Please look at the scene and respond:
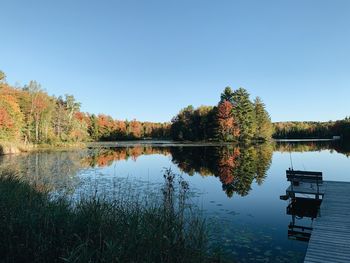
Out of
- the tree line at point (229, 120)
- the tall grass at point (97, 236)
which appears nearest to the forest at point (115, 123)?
the tree line at point (229, 120)

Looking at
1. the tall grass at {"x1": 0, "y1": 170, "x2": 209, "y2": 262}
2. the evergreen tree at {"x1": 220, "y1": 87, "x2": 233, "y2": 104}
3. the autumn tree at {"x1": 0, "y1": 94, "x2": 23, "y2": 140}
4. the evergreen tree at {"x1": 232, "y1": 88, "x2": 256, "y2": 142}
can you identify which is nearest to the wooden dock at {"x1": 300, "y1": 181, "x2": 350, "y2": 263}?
the tall grass at {"x1": 0, "y1": 170, "x2": 209, "y2": 262}

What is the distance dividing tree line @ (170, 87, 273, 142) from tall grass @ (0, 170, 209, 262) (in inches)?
2852

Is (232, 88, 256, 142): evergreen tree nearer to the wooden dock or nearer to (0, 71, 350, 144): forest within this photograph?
(0, 71, 350, 144): forest

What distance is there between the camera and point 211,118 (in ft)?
283

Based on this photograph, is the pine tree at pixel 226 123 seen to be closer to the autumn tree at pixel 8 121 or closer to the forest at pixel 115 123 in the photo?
the forest at pixel 115 123

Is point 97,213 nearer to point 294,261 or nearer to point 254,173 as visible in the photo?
point 294,261

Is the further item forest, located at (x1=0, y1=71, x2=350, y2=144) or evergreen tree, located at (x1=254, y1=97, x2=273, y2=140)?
evergreen tree, located at (x1=254, y1=97, x2=273, y2=140)

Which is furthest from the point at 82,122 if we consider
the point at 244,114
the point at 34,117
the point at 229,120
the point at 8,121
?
the point at 244,114

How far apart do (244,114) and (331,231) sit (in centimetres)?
7423

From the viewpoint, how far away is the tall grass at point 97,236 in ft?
18.7

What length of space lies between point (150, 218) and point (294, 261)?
4.07 metres

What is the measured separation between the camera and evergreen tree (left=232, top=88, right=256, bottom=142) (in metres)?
80.3

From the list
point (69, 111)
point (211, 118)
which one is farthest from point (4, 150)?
point (211, 118)

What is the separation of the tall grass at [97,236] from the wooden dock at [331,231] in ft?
9.39
